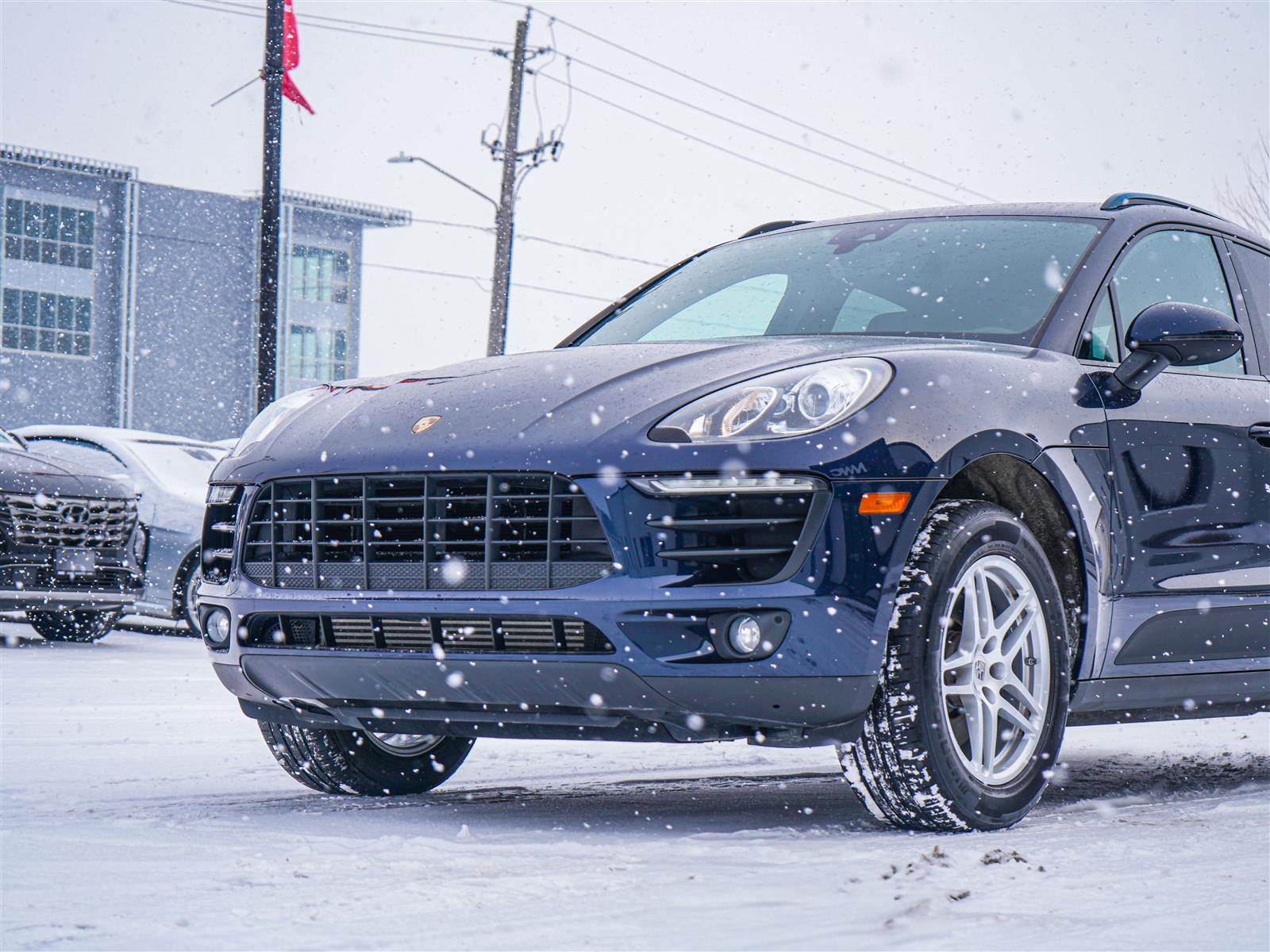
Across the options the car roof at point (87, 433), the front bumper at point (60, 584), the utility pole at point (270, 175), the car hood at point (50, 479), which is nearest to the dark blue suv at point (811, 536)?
the front bumper at point (60, 584)

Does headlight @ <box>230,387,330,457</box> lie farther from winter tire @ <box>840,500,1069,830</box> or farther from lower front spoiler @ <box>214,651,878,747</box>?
winter tire @ <box>840,500,1069,830</box>

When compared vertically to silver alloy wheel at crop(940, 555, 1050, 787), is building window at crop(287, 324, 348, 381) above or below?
below

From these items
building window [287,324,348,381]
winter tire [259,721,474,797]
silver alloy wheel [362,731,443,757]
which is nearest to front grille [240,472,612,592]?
winter tire [259,721,474,797]

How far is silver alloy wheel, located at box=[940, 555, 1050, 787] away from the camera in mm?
4316

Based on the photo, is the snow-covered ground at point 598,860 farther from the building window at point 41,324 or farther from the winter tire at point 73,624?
the building window at point 41,324

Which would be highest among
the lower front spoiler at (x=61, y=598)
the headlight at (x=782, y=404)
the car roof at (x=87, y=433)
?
the headlight at (x=782, y=404)

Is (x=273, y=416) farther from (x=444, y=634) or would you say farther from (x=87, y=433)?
(x=87, y=433)

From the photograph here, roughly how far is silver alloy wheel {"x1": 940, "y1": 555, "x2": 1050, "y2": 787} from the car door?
0.39 metres

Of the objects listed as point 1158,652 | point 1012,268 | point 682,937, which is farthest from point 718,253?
point 682,937

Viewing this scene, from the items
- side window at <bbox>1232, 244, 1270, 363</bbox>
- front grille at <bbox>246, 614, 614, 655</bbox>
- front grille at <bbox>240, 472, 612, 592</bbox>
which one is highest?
side window at <bbox>1232, 244, 1270, 363</bbox>

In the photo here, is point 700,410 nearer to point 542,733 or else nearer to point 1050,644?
point 542,733

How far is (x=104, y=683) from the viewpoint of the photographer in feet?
29.7

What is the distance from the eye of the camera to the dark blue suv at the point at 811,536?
3.99 m

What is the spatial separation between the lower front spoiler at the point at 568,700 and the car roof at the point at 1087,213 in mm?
2057
